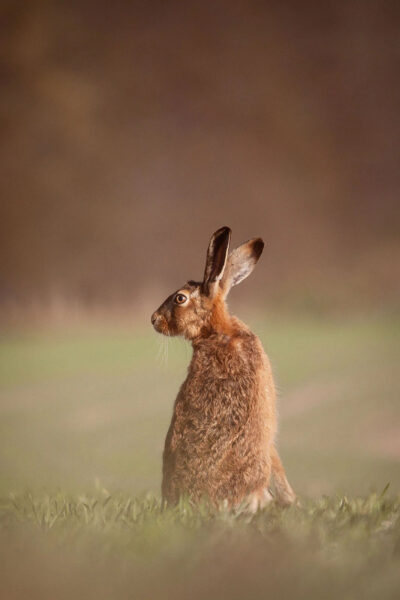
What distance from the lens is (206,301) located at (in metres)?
3.22

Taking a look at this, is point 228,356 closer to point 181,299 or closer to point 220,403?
point 220,403

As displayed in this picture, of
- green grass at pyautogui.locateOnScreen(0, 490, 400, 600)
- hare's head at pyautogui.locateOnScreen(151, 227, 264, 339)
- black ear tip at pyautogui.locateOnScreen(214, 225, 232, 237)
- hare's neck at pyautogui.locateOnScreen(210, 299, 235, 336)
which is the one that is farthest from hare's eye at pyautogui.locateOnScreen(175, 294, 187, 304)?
green grass at pyautogui.locateOnScreen(0, 490, 400, 600)

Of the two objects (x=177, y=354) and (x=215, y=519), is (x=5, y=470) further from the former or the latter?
(x=215, y=519)

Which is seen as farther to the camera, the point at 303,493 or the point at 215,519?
the point at 303,493

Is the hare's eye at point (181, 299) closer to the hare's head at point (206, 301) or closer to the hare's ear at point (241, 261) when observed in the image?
the hare's head at point (206, 301)

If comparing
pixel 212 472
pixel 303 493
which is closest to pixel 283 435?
pixel 303 493

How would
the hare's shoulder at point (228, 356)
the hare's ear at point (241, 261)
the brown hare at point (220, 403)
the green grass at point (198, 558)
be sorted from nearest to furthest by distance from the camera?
the green grass at point (198, 558) → the brown hare at point (220, 403) → the hare's shoulder at point (228, 356) → the hare's ear at point (241, 261)

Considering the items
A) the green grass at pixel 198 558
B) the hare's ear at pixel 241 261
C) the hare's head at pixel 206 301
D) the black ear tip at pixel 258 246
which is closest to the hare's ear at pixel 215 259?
the hare's head at pixel 206 301

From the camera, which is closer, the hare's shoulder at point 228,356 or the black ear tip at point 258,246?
the hare's shoulder at point 228,356

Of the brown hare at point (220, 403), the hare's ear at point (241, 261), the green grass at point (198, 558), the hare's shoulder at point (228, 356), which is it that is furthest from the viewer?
the hare's ear at point (241, 261)

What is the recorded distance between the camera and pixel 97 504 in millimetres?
3322

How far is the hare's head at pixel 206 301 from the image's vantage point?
3.21 meters

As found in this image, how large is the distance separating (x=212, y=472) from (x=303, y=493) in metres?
0.78

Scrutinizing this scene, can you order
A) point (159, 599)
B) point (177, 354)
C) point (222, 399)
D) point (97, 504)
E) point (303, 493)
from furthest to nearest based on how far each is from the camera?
point (177, 354)
point (303, 493)
point (97, 504)
point (222, 399)
point (159, 599)
